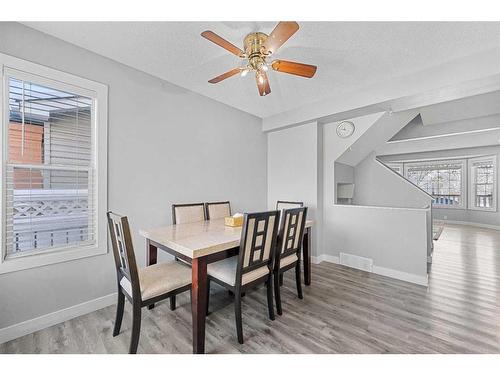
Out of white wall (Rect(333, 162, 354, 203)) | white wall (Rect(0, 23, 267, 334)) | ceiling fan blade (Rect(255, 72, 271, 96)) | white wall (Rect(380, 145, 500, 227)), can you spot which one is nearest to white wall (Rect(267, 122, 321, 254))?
white wall (Rect(333, 162, 354, 203))

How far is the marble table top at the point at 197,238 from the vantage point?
5.24 ft

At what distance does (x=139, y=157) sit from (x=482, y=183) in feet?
29.9

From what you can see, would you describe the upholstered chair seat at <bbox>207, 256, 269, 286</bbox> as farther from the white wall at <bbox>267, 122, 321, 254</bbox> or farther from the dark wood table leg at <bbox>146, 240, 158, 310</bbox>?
the white wall at <bbox>267, 122, 321, 254</bbox>

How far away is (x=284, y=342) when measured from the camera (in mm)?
1715

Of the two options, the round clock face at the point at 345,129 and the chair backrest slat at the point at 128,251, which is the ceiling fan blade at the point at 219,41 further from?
the round clock face at the point at 345,129

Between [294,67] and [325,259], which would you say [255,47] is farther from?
[325,259]

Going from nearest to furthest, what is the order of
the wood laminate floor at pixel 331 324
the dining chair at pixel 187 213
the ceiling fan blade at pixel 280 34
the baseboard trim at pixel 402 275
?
the ceiling fan blade at pixel 280 34
the wood laminate floor at pixel 331 324
the dining chair at pixel 187 213
the baseboard trim at pixel 402 275

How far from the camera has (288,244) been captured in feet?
7.29

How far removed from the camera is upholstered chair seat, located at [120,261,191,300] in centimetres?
159

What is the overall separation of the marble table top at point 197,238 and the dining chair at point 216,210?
564mm

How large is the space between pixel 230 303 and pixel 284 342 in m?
0.77

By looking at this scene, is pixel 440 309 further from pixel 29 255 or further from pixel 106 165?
pixel 29 255

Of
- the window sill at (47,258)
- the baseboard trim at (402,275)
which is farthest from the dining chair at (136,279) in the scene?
the baseboard trim at (402,275)
